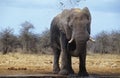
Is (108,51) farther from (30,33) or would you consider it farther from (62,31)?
(62,31)

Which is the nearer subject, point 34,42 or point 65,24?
point 65,24

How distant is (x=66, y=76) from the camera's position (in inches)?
539

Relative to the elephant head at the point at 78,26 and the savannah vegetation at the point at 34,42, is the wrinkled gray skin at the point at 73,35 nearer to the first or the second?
the elephant head at the point at 78,26

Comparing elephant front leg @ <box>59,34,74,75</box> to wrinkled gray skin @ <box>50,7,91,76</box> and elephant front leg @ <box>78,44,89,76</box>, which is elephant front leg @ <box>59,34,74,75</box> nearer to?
wrinkled gray skin @ <box>50,7,91,76</box>

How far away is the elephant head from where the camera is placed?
13.1m

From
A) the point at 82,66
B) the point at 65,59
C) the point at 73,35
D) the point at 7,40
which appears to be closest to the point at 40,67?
the point at 65,59

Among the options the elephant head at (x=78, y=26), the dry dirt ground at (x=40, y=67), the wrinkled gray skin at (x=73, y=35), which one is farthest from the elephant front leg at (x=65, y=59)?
the dry dirt ground at (x=40, y=67)

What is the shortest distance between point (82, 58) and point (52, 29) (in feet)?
9.21

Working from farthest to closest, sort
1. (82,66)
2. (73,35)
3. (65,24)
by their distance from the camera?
(65,24) → (82,66) → (73,35)

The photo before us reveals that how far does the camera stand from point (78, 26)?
1352 centimetres

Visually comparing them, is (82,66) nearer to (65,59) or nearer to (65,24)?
(65,59)

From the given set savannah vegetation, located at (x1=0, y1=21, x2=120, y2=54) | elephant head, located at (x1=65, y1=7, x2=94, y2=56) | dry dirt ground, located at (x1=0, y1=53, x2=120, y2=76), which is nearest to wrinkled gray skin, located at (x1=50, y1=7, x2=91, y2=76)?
elephant head, located at (x1=65, y1=7, x2=94, y2=56)

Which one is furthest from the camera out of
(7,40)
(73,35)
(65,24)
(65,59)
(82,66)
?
(7,40)

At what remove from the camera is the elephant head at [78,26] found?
1314 cm
